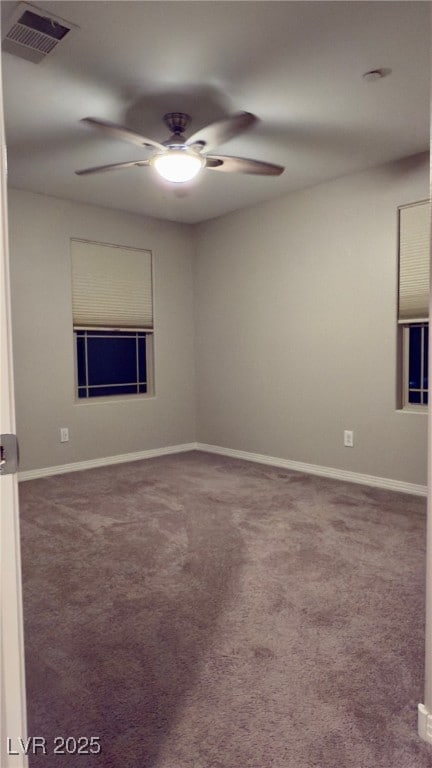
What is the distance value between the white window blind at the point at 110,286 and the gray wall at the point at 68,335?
0.28 feet

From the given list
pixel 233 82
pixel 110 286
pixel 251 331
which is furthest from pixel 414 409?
pixel 110 286

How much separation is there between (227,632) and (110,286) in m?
3.68

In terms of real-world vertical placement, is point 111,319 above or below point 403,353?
above

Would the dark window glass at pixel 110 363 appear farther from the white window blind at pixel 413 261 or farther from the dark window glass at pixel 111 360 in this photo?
the white window blind at pixel 413 261

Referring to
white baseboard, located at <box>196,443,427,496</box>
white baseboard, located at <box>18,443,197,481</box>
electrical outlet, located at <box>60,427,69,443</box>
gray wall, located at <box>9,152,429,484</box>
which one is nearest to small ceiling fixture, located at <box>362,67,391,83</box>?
gray wall, located at <box>9,152,429,484</box>

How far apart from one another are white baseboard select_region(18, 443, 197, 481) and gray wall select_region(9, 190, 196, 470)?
5 cm

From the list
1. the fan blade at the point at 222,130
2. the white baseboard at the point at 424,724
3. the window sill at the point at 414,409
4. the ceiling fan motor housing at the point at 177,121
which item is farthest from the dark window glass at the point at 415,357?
the white baseboard at the point at 424,724

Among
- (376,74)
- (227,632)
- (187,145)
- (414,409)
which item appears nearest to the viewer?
(227,632)

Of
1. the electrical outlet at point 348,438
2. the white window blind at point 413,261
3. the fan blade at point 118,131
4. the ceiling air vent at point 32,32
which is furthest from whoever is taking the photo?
the electrical outlet at point 348,438

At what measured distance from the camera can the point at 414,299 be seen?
3721 mm

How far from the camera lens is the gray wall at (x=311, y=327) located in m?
3.86

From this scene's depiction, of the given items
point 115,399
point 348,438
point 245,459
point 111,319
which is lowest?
point 245,459

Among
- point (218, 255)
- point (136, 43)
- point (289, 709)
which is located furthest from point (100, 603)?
point (218, 255)

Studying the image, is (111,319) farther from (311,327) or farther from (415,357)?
(415,357)
